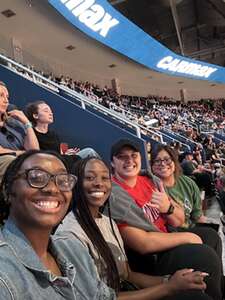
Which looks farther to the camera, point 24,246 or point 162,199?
point 162,199

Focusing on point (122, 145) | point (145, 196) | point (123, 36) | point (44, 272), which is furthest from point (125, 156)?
point (123, 36)

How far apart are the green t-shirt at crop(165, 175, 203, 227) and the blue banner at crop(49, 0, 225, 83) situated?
8.01 meters

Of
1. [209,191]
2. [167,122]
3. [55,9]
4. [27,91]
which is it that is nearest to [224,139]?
[167,122]

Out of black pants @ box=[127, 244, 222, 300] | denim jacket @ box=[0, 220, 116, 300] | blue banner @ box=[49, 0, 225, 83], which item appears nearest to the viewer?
denim jacket @ box=[0, 220, 116, 300]

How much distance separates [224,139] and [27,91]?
10.9 meters

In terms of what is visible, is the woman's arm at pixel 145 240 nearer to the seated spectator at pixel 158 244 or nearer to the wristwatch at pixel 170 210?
the seated spectator at pixel 158 244

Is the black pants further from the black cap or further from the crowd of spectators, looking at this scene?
the black cap

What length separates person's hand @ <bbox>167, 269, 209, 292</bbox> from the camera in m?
1.44

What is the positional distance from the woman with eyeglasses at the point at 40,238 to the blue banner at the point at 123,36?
9.18 m

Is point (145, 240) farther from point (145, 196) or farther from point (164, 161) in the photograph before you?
point (164, 161)

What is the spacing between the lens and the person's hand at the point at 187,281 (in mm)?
1439

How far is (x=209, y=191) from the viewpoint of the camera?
225 inches

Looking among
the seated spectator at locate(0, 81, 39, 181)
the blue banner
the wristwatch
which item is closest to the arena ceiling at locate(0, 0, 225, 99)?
the blue banner

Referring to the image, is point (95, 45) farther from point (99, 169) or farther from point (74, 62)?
point (99, 169)
